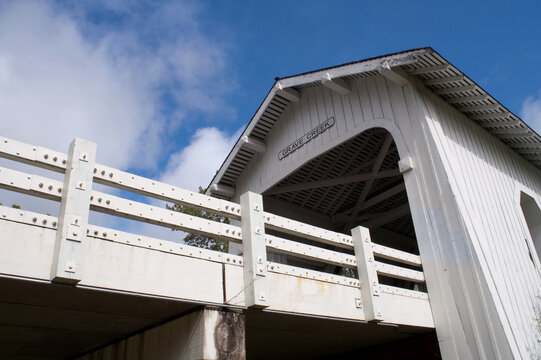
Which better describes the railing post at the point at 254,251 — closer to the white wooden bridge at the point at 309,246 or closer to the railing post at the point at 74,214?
the white wooden bridge at the point at 309,246

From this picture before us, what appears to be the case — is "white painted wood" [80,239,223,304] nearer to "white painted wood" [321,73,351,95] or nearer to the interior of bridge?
the interior of bridge

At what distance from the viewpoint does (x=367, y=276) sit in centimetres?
630

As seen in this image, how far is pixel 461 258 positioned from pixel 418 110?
2.41m

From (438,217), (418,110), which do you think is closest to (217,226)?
(438,217)

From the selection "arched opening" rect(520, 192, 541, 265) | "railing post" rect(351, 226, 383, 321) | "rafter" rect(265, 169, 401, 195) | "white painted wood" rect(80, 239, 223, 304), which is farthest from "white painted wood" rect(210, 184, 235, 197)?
"white painted wood" rect(80, 239, 223, 304)

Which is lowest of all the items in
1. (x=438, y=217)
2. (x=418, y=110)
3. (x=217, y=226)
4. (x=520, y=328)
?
(x=520, y=328)

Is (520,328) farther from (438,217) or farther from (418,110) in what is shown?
(418,110)

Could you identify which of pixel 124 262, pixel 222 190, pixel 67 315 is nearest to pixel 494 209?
pixel 222 190

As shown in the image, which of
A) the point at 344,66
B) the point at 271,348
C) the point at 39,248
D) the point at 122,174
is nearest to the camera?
the point at 39,248

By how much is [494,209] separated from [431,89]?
7.49ft

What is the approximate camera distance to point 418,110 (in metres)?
7.91

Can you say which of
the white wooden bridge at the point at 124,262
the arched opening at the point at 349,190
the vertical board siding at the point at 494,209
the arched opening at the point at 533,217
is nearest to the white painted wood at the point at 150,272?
the white wooden bridge at the point at 124,262

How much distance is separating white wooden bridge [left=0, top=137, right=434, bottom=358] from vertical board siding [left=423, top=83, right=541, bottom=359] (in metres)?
2.07

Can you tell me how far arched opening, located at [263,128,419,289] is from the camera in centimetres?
1085
